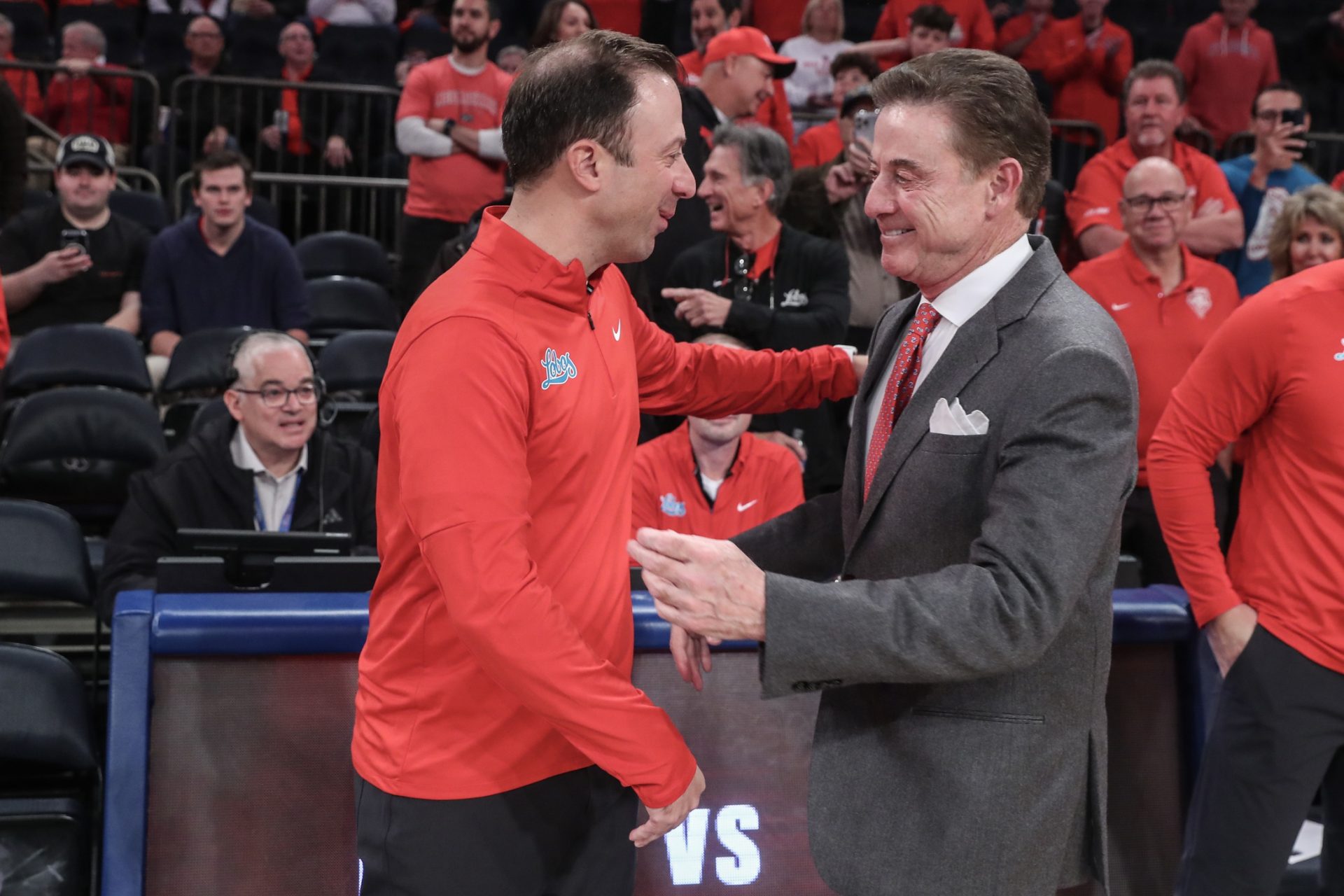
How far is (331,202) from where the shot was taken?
939 cm

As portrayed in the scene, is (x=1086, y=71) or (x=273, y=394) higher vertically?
(x=1086, y=71)

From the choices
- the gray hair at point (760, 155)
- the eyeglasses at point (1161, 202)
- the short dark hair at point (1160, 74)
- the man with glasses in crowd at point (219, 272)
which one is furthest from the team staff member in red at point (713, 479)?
the short dark hair at point (1160, 74)

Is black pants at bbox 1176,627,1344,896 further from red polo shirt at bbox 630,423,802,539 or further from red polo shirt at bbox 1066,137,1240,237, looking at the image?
red polo shirt at bbox 1066,137,1240,237

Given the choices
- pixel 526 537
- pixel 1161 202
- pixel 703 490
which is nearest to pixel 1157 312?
pixel 1161 202

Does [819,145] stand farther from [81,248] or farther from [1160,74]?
[81,248]

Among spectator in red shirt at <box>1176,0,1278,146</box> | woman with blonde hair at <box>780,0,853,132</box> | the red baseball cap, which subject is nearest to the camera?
the red baseball cap

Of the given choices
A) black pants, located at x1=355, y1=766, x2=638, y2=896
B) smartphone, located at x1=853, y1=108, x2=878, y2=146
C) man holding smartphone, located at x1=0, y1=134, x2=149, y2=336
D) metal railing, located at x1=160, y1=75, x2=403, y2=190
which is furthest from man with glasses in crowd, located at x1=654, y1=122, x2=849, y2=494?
metal railing, located at x1=160, y1=75, x2=403, y2=190

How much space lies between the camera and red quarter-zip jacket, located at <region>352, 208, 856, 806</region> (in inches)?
74.5

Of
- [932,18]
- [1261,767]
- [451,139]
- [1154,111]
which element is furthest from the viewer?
[932,18]

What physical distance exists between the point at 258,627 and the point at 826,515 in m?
1.19

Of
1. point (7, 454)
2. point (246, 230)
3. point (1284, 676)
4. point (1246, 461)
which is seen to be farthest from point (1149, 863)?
point (246, 230)

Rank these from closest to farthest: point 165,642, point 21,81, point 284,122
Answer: point 165,642 → point 21,81 → point 284,122

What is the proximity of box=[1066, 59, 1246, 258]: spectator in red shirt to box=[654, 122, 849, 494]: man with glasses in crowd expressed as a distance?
191 cm

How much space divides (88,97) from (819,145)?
5001 millimetres
